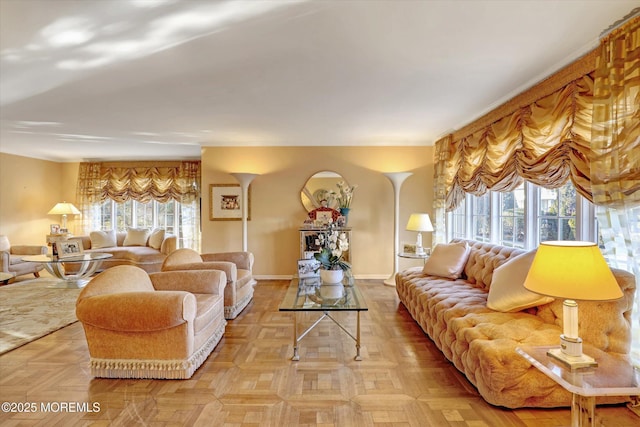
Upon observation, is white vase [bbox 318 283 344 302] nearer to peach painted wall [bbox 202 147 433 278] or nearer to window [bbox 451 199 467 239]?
peach painted wall [bbox 202 147 433 278]

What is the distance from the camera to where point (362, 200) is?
18.5 ft

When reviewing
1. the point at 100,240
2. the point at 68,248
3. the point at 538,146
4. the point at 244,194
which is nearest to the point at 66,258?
the point at 68,248

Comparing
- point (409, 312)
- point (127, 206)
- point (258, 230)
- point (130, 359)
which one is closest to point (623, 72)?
point (409, 312)

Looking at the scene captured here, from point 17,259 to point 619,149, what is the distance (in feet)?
25.7

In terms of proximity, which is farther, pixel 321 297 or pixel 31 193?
pixel 31 193

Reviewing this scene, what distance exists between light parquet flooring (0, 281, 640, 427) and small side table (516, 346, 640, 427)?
435 millimetres

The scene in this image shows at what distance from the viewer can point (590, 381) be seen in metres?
1.50

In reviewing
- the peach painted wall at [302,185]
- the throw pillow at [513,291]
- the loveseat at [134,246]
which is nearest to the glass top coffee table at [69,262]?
the loveseat at [134,246]

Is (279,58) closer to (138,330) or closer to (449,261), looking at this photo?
(138,330)

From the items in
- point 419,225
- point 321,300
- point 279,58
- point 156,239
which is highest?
point 279,58

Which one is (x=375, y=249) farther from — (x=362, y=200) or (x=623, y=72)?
(x=623, y=72)

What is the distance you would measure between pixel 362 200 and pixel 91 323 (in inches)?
165

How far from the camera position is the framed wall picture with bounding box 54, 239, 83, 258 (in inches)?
200

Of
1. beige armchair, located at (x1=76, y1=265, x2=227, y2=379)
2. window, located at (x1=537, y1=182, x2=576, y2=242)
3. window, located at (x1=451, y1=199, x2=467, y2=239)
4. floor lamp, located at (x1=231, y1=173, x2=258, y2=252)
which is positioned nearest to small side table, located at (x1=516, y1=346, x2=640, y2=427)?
window, located at (x1=537, y1=182, x2=576, y2=242)
